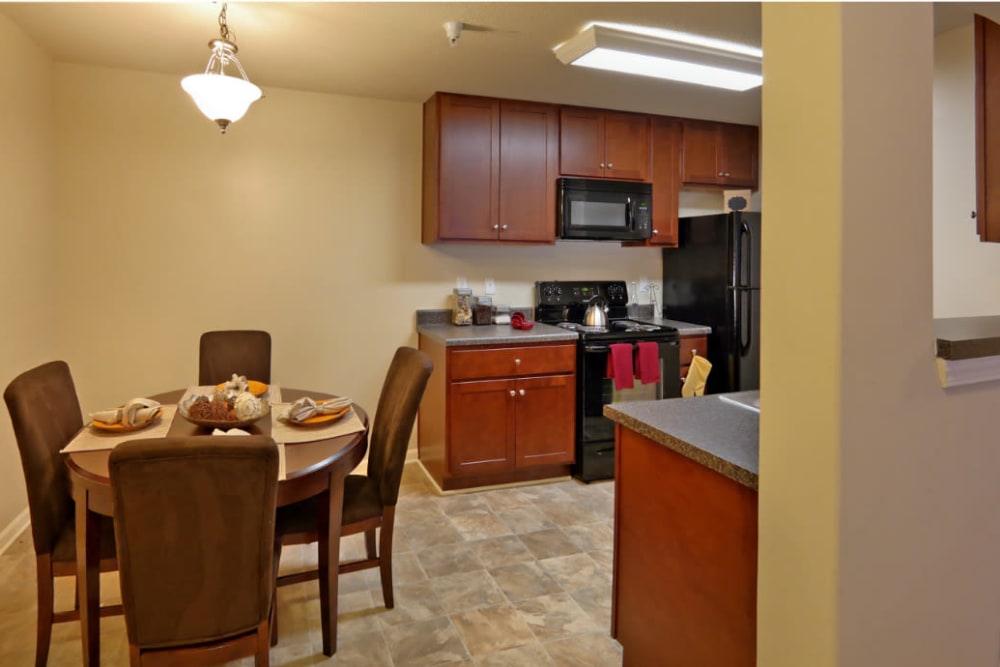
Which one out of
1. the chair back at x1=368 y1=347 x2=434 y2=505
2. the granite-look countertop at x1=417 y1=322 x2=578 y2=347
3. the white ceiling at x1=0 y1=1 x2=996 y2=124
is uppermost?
the white ceiling at x1=0 y1=1 x2=996 y2=124

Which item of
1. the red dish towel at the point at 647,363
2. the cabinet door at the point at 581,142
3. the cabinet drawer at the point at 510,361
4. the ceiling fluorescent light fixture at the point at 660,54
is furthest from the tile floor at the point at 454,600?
the ceiling fluorescent light fixture at the point at 660,54

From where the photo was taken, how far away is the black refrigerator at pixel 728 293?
3.89 meters

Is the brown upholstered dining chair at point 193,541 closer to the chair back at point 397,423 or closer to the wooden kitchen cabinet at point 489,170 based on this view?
the chair back at point 397,423

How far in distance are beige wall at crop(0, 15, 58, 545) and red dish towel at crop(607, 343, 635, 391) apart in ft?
9.92

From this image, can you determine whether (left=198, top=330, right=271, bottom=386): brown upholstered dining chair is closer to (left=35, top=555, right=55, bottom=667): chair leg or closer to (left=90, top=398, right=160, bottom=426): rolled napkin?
(left=90, top=398, right=160, bottom=426): rolled napkin

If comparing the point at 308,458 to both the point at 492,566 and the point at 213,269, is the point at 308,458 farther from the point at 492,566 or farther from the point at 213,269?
the point at 213,269

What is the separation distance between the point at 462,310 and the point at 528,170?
0.98 metres

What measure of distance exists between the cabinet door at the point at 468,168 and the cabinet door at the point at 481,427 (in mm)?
941

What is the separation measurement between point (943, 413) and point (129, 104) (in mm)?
3872

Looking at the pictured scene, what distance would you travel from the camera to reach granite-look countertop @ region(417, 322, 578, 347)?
11.4ft

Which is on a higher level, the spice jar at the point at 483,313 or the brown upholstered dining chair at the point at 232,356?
the spice jar at the point at 483,313

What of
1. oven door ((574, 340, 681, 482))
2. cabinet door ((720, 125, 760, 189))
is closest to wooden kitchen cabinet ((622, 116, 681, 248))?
cabinet door ((720, 125, 760, 189))

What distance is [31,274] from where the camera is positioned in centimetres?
301

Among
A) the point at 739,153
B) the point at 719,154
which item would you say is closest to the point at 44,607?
the point at 719,154
